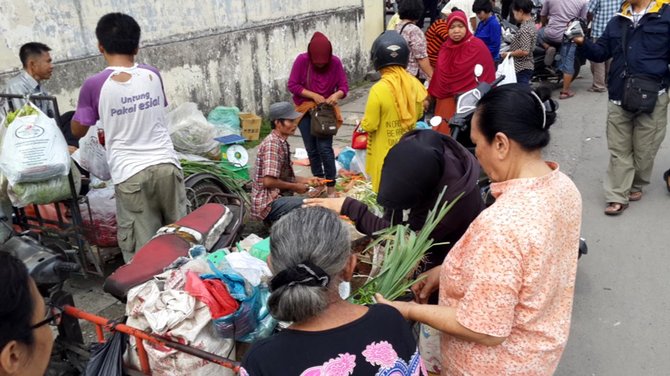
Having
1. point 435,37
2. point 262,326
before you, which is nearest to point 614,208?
point 435,37

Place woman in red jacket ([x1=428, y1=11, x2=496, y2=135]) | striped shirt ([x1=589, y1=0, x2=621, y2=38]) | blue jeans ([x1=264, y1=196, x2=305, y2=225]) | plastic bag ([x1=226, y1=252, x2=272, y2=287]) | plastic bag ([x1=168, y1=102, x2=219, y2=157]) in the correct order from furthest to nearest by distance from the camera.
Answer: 1. striped shirt ([x1=589, y1=0, x2=621, y2=38])
2. plastic bag ([x1=168, y1=102, x2=219, y2=157])
3. woman in red jacket ([x1=428, y1=11, x2=496, y2=135])
4. blue jeans ([x1=264, y1=196, x2=305, y2=225])
5. plastic bag ([x1=226, y1=252, x2=272, y2=287])

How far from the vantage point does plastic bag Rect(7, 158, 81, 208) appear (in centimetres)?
350

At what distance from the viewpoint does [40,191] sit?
3.56 m

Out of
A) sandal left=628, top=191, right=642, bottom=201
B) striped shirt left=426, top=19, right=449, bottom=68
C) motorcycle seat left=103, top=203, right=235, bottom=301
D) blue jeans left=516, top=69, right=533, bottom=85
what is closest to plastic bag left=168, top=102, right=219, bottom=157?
motorcycle seat left=103, top=203, right=235, bottom=301

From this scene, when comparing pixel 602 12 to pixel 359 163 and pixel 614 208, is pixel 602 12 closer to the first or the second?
pixel 614 208

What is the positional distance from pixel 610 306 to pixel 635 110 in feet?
6.47

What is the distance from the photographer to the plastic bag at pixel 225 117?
7348mm

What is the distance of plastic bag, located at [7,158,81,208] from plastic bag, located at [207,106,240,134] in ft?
12.1

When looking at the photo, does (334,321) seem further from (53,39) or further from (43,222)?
(53,39)

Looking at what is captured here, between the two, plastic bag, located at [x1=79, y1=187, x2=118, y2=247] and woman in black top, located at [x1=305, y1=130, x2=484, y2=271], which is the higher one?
woman in black top, located at [x1=305, y1=130, x2=484, y2=271]

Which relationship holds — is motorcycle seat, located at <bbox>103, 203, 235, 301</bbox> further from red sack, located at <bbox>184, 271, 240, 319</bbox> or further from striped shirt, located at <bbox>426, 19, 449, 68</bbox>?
striped shirt, located at <bbox>426, 19, 449, 68</bbox>

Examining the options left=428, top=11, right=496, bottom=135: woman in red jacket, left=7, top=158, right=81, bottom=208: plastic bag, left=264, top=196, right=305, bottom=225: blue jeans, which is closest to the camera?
left=7, top=158, right=81, bottom=208: plastic bag

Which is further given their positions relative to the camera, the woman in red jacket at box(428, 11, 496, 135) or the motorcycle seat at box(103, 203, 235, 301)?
the woman in red jacket at box(428, 11, 496, 135)

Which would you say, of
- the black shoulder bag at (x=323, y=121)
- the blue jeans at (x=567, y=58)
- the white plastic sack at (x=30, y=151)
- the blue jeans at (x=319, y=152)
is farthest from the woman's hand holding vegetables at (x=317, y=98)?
the blue jeans at (x=567, y=58)
